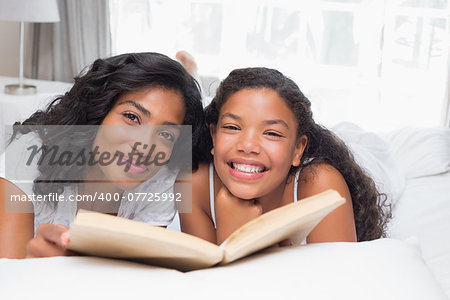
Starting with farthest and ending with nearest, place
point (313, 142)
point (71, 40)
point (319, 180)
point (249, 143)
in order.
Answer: point (71, 40) < point (313, 142) < point (319, 180) < point (249, 143)

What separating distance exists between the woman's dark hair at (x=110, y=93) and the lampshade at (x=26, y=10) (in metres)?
1.54

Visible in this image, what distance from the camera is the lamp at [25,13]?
275 centimetres

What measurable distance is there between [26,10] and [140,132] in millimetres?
1859

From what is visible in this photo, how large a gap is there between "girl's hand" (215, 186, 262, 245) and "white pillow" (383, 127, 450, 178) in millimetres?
954

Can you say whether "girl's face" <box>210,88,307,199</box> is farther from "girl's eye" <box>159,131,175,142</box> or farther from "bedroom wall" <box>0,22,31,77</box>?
"bedroom wall" <box>0,22,31,77</box>

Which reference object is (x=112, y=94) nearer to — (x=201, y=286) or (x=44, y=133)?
(x=44, y=133)

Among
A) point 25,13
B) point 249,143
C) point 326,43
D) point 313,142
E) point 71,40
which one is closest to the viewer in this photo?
point 249,143

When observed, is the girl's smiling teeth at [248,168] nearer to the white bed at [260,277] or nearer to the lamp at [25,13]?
the white bed at [260,277]

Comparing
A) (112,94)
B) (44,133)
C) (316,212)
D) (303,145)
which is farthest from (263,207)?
(316,212)

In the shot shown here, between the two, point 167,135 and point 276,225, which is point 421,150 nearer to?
point 167,135

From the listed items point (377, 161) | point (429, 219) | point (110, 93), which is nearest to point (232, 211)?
point (110, 93)

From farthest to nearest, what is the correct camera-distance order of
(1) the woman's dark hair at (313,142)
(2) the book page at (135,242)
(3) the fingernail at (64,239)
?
(1) the woman's dark hair at (313,142) → (3) the fingernail at (64,239) → (2) the book page at (135,242)

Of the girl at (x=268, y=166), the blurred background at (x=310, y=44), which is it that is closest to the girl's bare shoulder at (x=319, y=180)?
the girl at (x=268, y=166)

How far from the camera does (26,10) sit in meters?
2.79
